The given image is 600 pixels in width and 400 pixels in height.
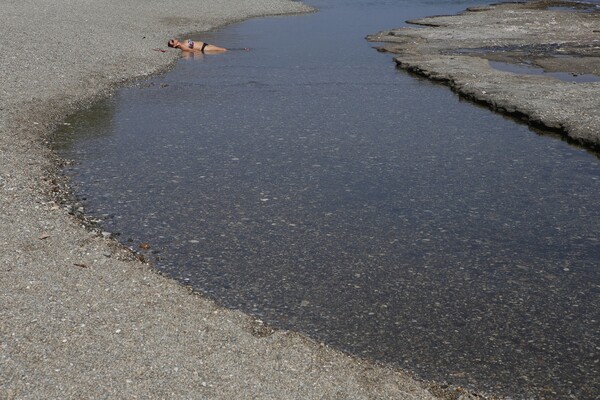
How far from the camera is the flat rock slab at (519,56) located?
19.2 metres

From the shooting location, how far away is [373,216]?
13.1 metres

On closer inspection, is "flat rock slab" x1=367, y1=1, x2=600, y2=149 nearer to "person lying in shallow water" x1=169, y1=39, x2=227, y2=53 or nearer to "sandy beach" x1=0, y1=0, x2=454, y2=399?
"person lying in shallow water" x1=169, y1=39, x2=227, y2=53

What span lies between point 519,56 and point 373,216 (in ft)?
61.2

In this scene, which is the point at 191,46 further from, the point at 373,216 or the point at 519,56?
the point at 373,216

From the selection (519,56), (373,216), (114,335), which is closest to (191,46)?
(519,56)

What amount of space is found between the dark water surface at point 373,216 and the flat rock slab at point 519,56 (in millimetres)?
781

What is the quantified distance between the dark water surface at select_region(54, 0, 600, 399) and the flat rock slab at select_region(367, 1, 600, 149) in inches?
30.8

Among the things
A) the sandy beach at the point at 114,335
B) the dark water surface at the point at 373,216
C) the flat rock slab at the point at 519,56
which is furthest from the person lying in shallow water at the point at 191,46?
the sandy beach at the point at 114,335

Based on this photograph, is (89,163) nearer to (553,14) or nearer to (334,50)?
(334,50)

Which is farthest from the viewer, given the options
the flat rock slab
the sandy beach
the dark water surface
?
the flat rock slab

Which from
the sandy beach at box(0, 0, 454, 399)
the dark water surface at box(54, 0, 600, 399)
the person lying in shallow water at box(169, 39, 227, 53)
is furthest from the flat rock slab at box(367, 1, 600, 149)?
the sandy beach at box(0, 0, 454, 399)

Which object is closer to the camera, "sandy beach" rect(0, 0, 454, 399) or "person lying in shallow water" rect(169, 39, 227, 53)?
"sandy beach" rect(0, 0, 454, 399)

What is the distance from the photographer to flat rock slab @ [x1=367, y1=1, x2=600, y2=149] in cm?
1919

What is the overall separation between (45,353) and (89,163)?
321 inches
